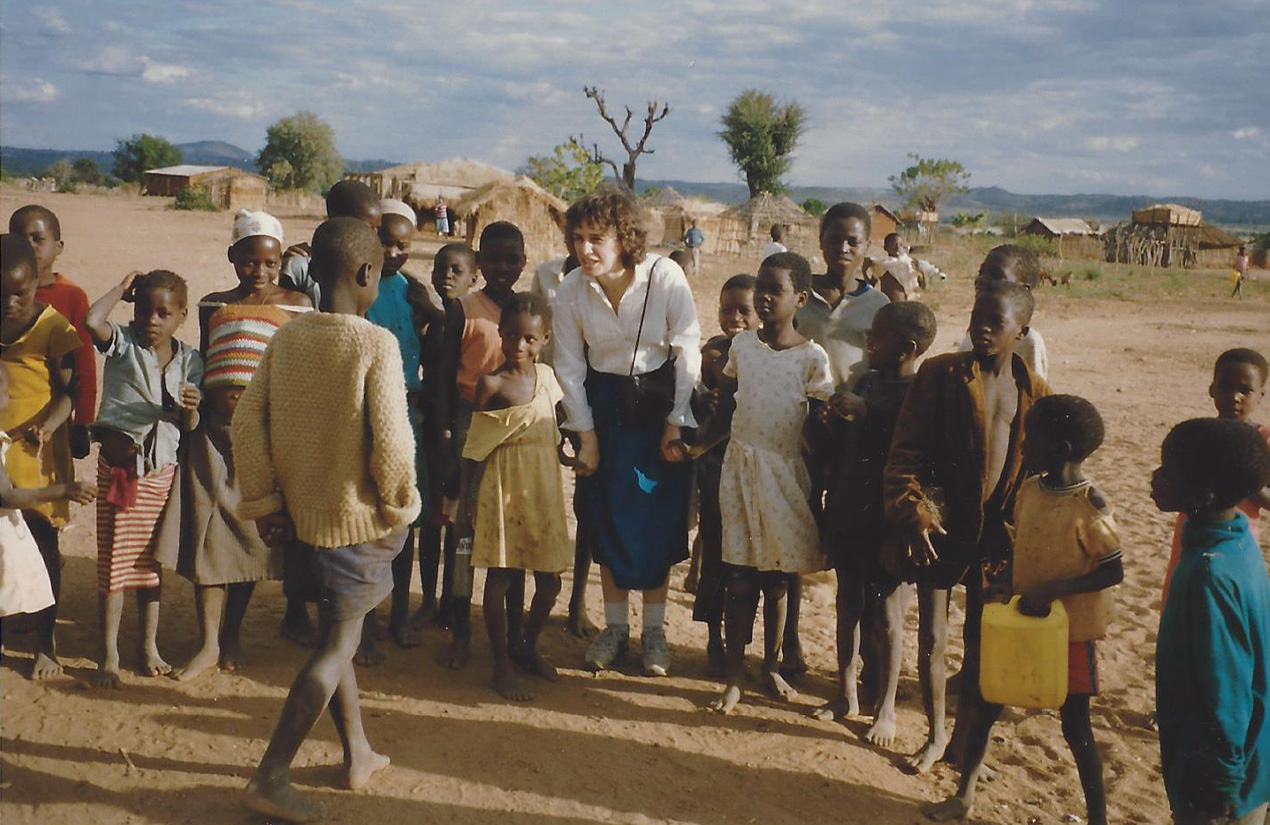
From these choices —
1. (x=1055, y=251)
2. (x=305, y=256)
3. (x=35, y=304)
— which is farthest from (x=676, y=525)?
(x=1055, y=251)

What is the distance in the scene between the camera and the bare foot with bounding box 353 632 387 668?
13.0 ft

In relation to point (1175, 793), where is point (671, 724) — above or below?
below

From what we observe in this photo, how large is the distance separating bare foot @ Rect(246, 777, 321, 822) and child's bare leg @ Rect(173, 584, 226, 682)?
1084 mm

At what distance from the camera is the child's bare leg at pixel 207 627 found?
3.76m

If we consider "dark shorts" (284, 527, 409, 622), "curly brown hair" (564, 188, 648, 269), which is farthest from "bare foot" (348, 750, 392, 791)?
"curly brown hair" (564, 188, 648, 269)

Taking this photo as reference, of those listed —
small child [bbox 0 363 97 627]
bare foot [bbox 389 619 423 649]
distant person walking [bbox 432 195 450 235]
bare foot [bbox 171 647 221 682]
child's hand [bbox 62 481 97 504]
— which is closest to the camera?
small child [bbox 0 363 97 627]

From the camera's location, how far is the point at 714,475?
4.05 meters

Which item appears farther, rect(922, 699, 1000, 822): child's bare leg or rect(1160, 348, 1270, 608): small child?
rect(1160, 348, 1270, 608): small child

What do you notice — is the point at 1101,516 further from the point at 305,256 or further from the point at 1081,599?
the point at 305,256

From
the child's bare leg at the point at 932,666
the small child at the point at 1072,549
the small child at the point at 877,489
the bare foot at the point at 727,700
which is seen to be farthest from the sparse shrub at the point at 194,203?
the small child at the point at 1072,549

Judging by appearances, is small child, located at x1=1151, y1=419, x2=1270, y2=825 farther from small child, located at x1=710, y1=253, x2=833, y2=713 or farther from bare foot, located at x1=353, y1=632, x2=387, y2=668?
bare foot, located at x1=353, y1=632, x2=387, y2=668

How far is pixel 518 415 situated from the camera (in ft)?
12.1

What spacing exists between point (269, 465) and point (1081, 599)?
2342 millimetres

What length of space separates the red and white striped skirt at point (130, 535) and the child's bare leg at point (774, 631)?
228cm
